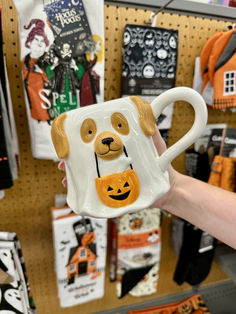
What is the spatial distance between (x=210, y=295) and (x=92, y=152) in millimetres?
1483

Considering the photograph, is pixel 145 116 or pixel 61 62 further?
pixel 61 62

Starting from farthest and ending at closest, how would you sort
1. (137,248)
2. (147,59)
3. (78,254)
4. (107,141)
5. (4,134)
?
(137,248) < (78,254) < (147,59) < (4,134) < (107,141)

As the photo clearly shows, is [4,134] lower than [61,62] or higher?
lower

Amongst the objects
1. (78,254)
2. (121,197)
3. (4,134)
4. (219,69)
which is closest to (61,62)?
(4,134)

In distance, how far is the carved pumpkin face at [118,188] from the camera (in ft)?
1.30

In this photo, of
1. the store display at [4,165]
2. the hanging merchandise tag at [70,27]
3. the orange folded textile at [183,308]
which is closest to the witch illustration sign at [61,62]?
the hanging merchandise tag at [70,27]

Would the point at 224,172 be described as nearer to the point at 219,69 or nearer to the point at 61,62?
the point at 219,69

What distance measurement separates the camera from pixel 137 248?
40.1 inches

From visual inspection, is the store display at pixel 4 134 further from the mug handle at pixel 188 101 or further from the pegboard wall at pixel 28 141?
the mug handle at pixel 188 101

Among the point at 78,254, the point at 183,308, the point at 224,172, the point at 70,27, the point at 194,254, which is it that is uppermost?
the point at 70,27

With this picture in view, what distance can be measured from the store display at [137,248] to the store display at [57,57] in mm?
499

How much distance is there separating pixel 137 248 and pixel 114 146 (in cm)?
79

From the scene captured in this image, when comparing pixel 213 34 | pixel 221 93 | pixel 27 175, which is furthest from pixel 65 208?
pixel 213 34

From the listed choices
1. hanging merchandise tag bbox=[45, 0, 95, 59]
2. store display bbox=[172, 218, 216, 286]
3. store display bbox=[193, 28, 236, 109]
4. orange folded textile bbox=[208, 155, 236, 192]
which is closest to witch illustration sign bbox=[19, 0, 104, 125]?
hanging merchandise tag bbox=[45, 0, 95, 59]
